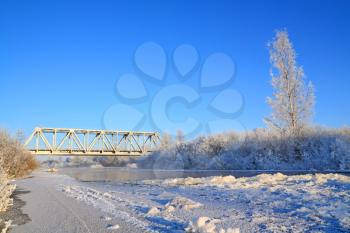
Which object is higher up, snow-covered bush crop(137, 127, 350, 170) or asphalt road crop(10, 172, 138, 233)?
snow-covered bush crop(137, 127, 350, 170)

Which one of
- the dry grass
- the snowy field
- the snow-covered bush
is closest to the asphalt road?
the snowy field

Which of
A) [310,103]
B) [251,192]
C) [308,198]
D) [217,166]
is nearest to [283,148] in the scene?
[310,103]

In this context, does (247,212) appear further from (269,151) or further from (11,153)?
(269,151)

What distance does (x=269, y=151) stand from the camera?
36.9 m

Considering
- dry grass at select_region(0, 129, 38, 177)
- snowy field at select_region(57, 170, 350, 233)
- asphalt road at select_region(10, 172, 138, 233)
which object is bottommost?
asphalt road at select_region(10, 172, 138, 233)

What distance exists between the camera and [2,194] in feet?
36.7

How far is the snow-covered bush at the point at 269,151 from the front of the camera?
3072 cm

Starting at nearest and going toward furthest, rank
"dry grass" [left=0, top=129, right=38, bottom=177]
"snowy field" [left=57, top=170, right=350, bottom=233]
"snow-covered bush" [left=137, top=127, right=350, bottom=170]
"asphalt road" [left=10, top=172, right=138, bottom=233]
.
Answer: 1. "snowy field" [left=57, top=170, right=350, bottom=233]
2. "asphalt road" [left=10, top=172, right=138, bottom=233]
3. "dry grass" [left=0, top=129, right=38, bottom=177]
4. "snow-covered bush" [left=137, top=127, right=350, bottom=170]

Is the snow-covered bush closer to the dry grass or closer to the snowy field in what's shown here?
the snowy field

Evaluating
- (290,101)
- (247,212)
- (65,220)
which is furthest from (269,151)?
(65,220)

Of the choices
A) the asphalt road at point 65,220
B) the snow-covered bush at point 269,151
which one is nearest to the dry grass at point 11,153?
the asphalt road at point 65,220

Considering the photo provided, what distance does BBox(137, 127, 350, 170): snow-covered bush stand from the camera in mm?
30719

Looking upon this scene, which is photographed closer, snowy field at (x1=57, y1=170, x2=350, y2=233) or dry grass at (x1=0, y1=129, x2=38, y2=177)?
snowy field at (x1=57, y1=170, x2=350, y2=233)

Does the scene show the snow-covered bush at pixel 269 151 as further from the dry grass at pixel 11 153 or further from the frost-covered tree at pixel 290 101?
the dry grass at pixel 11 153
